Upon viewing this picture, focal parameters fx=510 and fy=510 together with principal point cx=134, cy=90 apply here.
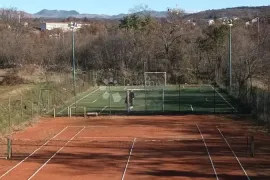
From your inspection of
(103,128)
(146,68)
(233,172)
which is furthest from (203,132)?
(146,68)

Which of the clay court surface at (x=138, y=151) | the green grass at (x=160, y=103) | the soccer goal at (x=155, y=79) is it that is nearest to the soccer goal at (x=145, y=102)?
the green grass at (x=160, y=103)

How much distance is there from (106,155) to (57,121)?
1055 centimetres

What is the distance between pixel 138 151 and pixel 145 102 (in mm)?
16453

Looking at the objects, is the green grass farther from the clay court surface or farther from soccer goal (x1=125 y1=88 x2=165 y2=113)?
the clay court surface

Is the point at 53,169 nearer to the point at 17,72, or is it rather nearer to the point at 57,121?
the point at 57,121

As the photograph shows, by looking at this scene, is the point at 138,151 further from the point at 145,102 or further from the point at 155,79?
the point at 155,79

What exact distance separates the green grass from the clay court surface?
4018 mm

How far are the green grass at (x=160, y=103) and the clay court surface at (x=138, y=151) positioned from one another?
4018 mm

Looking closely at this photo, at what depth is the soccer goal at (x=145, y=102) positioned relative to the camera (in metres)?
32.6

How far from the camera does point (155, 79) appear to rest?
2064 inches

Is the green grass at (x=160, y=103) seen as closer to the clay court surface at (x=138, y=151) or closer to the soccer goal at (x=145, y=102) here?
the soccer goal at (x=145, y=102)

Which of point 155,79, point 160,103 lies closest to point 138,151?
point 160,103

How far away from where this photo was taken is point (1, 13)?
9850cm

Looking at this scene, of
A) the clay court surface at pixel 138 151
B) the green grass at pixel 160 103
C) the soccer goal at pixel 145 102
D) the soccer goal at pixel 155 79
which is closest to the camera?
the clay court surface at pixel 138 151
